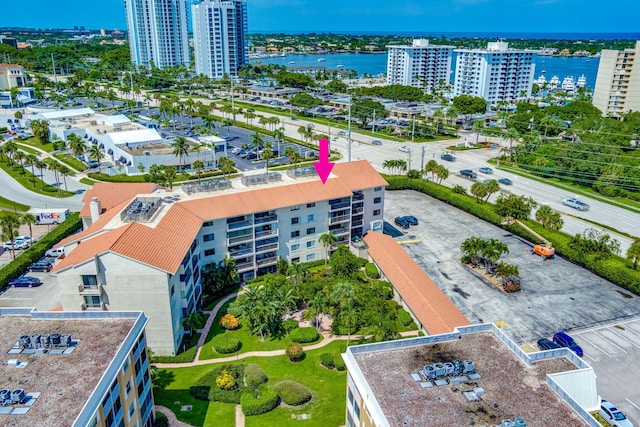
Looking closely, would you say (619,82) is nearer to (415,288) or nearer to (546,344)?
(415,288)

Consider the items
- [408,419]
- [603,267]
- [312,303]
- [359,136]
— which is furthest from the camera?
[359,136]

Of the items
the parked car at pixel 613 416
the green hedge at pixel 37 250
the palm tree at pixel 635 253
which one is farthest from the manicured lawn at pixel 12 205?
the palm tree at pixel 635 253

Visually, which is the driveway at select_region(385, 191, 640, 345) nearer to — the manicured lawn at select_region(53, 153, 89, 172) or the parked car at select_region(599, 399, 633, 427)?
the parked car at select_region(599, 399, 633, 427)

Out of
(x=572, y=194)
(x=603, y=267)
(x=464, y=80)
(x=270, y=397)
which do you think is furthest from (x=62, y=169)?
(x=464, y=80)

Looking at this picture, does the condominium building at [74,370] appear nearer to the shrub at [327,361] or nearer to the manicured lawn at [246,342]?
the manicured lawn at [246,342]

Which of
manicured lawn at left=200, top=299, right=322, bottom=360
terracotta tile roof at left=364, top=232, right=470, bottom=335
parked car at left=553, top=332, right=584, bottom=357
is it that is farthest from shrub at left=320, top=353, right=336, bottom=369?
parked car at left=553, top=332, right=584, bottom=357

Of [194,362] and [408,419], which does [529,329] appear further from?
[194,362]

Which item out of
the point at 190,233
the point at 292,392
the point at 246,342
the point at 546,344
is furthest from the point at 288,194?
the point at 546,344
